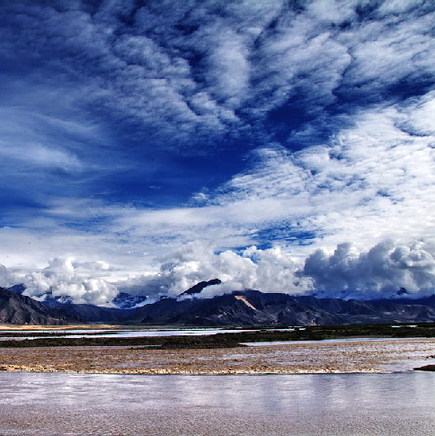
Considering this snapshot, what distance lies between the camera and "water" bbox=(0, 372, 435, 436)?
60.4ft

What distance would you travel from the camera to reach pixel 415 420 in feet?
63.5

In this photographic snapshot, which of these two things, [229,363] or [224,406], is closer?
[224,406]

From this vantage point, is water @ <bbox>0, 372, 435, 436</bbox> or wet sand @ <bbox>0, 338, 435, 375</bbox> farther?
wet sand @ <bbox>0, 338, 435, 375</bbox>

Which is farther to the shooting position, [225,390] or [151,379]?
Answer: [151,379]

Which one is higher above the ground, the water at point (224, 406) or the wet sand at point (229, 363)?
the water at point (224, 406)

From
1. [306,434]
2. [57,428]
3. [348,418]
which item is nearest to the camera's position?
[306,434]

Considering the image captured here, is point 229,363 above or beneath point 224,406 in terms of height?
beneath

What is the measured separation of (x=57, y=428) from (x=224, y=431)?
22.7 feet

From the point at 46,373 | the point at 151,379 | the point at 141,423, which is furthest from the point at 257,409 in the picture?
the point at 46,373

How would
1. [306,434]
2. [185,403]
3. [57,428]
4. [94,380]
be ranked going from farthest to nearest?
[94,380] → [185,403] → [57,428] → [306,434]

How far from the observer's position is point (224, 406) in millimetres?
23516

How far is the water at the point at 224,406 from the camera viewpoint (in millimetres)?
18422

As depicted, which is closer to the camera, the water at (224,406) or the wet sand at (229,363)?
the water at (224,406)

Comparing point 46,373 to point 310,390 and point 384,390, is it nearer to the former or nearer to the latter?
point 310,390
